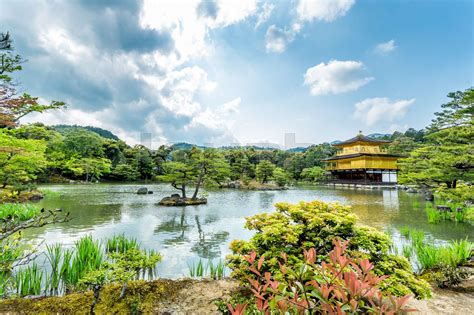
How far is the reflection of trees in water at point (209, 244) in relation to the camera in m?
4.72

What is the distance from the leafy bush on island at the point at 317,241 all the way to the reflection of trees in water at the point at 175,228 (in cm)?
341

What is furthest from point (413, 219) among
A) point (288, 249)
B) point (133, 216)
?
point (133, 216)

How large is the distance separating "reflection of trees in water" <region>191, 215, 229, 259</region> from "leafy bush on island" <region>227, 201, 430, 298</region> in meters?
2.22

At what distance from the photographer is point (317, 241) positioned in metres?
2.54

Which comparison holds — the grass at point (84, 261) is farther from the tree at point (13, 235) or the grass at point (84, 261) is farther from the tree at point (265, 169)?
the tree at point (265, 169)

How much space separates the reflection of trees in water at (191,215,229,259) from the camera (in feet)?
15.5

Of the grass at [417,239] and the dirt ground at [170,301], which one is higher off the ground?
the grass at [417,239]

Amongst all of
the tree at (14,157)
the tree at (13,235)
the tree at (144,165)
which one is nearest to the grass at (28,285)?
the tree at (13,235)

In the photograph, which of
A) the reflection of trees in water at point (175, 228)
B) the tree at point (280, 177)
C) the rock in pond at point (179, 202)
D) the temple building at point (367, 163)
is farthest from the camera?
the temple building at point (367, 163)

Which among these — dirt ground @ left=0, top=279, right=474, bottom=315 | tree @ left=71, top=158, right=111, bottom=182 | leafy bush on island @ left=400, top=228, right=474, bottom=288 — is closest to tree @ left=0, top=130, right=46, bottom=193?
dirt ground @ left=0, top=279, right=474, bottom=315

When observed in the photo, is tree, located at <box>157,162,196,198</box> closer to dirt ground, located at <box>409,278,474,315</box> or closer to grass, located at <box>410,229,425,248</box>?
grass, located at <box>410,229,425,248</box>

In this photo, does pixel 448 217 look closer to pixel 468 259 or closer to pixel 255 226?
pixel 468 259

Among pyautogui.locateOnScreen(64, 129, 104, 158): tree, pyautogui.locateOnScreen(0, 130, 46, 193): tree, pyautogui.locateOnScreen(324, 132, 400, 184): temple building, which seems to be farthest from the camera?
pyautogui.locateOnScreen(64, 129, 104, 158): tree

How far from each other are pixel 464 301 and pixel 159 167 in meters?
35.5
